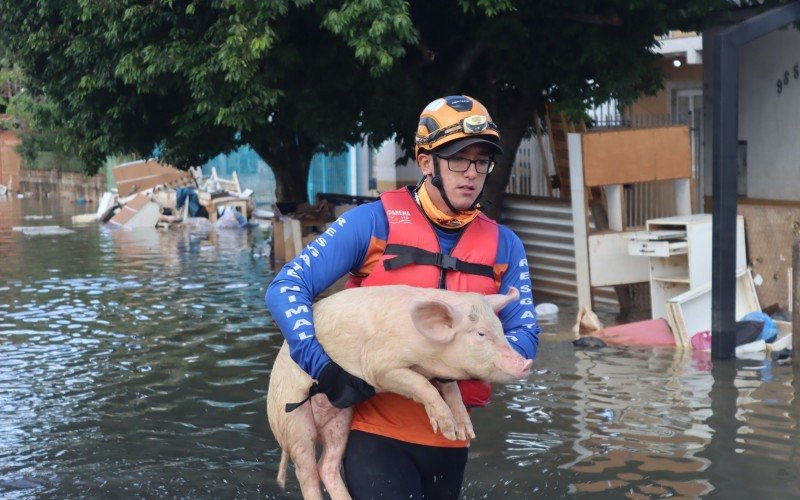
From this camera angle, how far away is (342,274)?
3791 mm

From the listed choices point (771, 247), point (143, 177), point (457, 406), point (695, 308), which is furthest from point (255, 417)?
point (143, 177)

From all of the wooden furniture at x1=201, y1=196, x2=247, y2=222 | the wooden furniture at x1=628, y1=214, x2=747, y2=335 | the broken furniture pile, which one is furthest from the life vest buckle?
the wooden furniture at x1=201, y1=196, x2=247, y2=222

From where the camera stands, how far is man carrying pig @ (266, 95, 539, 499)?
3.73 meters

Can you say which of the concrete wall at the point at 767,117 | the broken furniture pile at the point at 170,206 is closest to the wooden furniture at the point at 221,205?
the broken furniture pile at the point at 170,206

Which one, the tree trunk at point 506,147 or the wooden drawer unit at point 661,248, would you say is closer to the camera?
the wooden drawer unit at point 661,248

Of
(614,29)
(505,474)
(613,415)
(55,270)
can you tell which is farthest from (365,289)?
(55,270)

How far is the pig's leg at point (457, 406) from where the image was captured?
3531 millimetres

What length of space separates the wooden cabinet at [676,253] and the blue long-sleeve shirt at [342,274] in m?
7.86

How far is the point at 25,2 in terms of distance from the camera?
1559cm

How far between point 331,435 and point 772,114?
12.8 m

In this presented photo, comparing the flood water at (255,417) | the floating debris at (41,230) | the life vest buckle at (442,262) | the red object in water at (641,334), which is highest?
the life vest buckle at (442,262)

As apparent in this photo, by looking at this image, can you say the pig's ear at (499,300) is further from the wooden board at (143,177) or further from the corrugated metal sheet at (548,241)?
the wooden board at (143,177)

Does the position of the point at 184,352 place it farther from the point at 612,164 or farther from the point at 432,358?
the point at 432,358

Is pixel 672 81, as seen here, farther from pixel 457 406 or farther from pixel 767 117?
pixel 457 406
